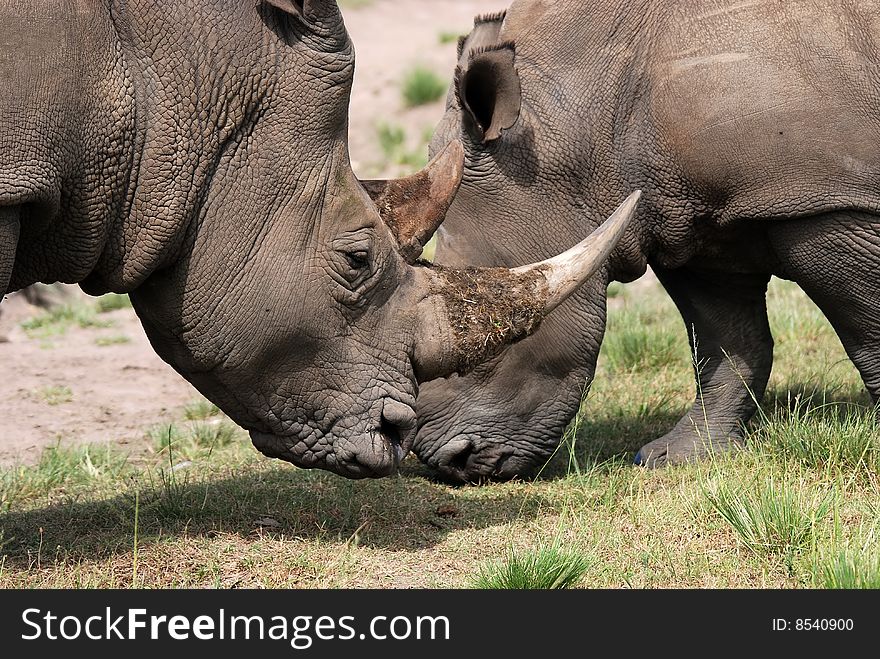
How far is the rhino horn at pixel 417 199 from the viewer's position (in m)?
4.73

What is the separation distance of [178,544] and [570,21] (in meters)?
2.87

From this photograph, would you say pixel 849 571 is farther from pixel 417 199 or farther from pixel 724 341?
pixel 724 341

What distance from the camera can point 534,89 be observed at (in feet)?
19.1

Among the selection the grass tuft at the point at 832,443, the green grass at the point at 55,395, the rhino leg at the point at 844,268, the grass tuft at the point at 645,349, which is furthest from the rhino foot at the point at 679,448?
the green grass at the point at 55,395

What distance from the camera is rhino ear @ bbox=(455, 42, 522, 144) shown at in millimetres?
5512

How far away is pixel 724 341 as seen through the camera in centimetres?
654

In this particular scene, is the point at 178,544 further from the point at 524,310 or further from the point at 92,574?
the point at 524,310

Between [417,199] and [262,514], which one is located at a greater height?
[417,199]

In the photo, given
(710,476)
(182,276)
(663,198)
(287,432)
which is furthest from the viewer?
(663,198)

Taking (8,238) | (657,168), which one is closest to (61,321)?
(657,168)

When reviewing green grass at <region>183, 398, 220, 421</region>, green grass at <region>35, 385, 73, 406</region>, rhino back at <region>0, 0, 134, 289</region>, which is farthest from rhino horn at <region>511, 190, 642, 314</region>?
green grass at <region>35, 385, 73, 406</region>

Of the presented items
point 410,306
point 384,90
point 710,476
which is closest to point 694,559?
point 710,476

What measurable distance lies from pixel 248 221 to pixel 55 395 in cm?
368

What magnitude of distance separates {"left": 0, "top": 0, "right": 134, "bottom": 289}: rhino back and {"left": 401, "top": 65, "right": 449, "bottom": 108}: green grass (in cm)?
911
